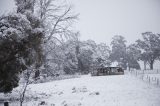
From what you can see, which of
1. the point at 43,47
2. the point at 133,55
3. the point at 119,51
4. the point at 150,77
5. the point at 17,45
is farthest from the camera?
the point at 119,51

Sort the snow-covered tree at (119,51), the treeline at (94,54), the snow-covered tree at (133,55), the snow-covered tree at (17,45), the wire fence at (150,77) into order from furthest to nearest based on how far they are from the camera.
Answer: the snow-covered tree at (119,51)
the snow-covered tree at (133,55)
the treeline at (94,54)
the wire fence at (150,77)
the snow-covered tree at (17,45)

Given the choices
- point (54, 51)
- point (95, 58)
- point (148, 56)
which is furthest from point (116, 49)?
point (54, 51)

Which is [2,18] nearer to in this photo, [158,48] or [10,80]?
[10,80]

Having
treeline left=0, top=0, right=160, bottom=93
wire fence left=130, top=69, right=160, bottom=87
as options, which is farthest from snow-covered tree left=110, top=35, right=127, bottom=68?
wire fence left=130, top=69, right=160, bottom=87

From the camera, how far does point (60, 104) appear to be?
1988 centimetres

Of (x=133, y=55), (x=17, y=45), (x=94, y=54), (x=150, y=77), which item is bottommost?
(x=150, y=77)

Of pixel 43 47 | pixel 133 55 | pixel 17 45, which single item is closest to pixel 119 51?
pixel 133 55

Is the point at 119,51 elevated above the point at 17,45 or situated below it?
above

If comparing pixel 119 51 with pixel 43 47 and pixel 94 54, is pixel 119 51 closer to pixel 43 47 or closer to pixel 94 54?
pixel 94 54

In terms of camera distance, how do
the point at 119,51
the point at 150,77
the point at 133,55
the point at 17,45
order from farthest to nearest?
the point at 119,51 < the point at 133,55 < the point at 150,77 < the point at 17,45

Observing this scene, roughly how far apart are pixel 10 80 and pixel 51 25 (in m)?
23.3

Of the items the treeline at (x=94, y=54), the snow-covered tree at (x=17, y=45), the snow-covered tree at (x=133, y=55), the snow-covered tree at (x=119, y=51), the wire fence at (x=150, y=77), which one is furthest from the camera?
the snow-covered tree at (x=119, y=51)

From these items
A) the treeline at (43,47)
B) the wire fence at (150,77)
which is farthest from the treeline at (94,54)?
the wire fence at (150,77)

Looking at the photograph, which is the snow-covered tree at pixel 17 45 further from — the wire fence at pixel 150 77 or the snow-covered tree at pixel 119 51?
the snow-covered tree at pixel 119 51
